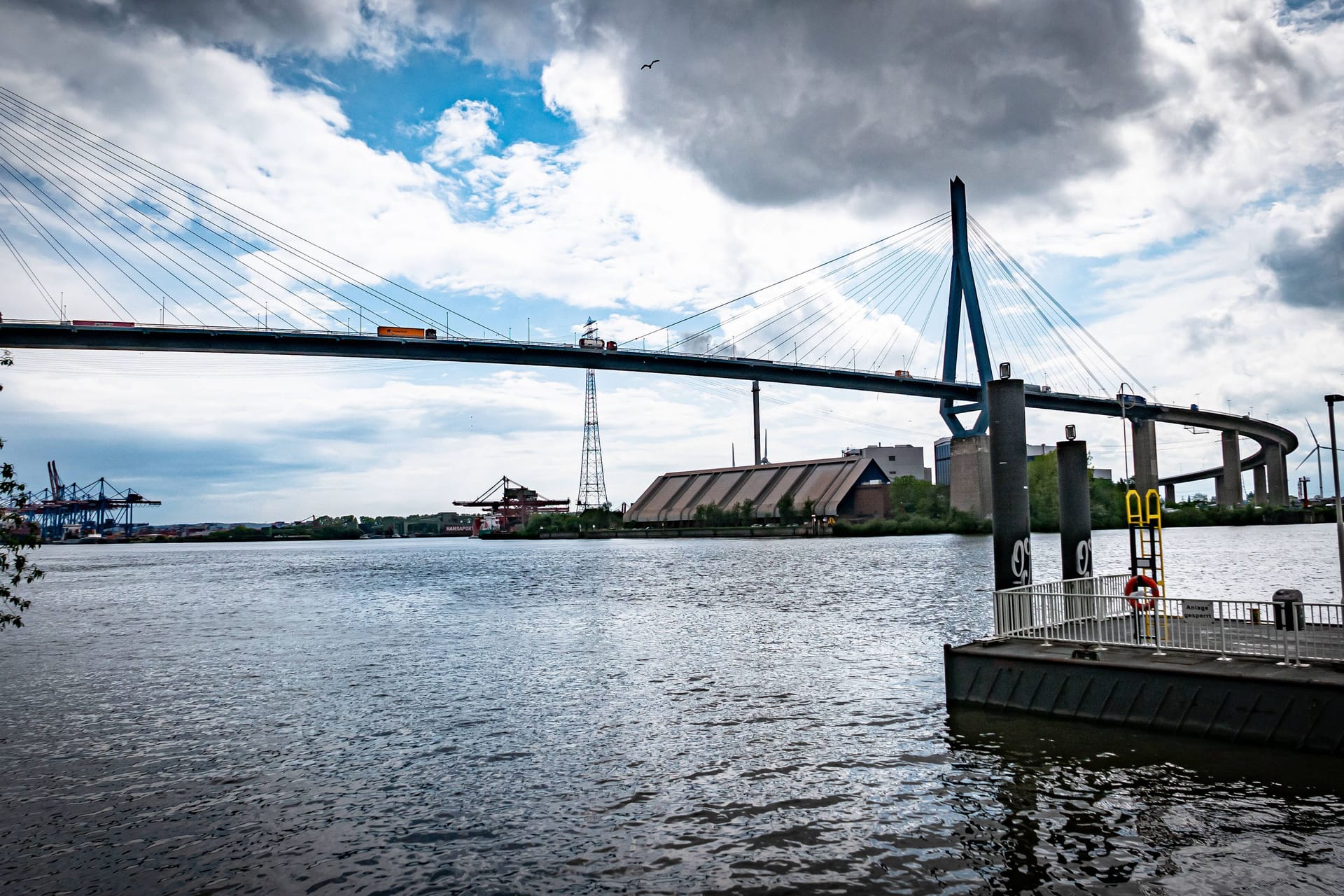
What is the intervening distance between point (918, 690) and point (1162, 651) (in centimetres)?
478

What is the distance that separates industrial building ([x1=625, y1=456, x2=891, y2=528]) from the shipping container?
272 ft

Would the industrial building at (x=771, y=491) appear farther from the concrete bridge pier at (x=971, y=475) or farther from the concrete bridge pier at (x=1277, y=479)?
the concrete bridge pier at (x=1277, y=479)

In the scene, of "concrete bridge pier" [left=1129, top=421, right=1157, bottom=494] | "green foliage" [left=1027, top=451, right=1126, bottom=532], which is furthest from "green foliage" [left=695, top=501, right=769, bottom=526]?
"concrete bridge pier" [left=1129, top=421, right=1157, bottom=494]

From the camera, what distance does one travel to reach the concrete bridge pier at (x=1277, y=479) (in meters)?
133

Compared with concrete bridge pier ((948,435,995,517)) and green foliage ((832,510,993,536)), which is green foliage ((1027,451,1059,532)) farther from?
concrete bridge pier ((948,435,995,517))

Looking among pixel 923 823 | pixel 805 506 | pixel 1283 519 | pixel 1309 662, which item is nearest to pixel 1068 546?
pixel 1309 662

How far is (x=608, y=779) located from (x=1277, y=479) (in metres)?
155

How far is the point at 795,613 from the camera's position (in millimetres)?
32156

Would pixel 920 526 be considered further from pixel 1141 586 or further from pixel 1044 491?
pixel 1141 586

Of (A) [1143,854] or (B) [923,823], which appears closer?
(A) [1143,854]

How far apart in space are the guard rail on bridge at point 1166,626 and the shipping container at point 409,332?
6577cm

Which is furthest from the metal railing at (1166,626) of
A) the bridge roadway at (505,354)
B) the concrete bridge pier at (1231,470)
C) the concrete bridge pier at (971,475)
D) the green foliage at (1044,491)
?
the concrete bridge pier at (1231,470)

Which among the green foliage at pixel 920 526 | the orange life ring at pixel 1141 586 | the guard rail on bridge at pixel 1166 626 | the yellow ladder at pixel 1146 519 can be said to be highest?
the yellow ladder at pixel 1146 519

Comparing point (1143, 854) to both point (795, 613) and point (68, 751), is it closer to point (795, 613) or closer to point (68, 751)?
point (68, 751)
